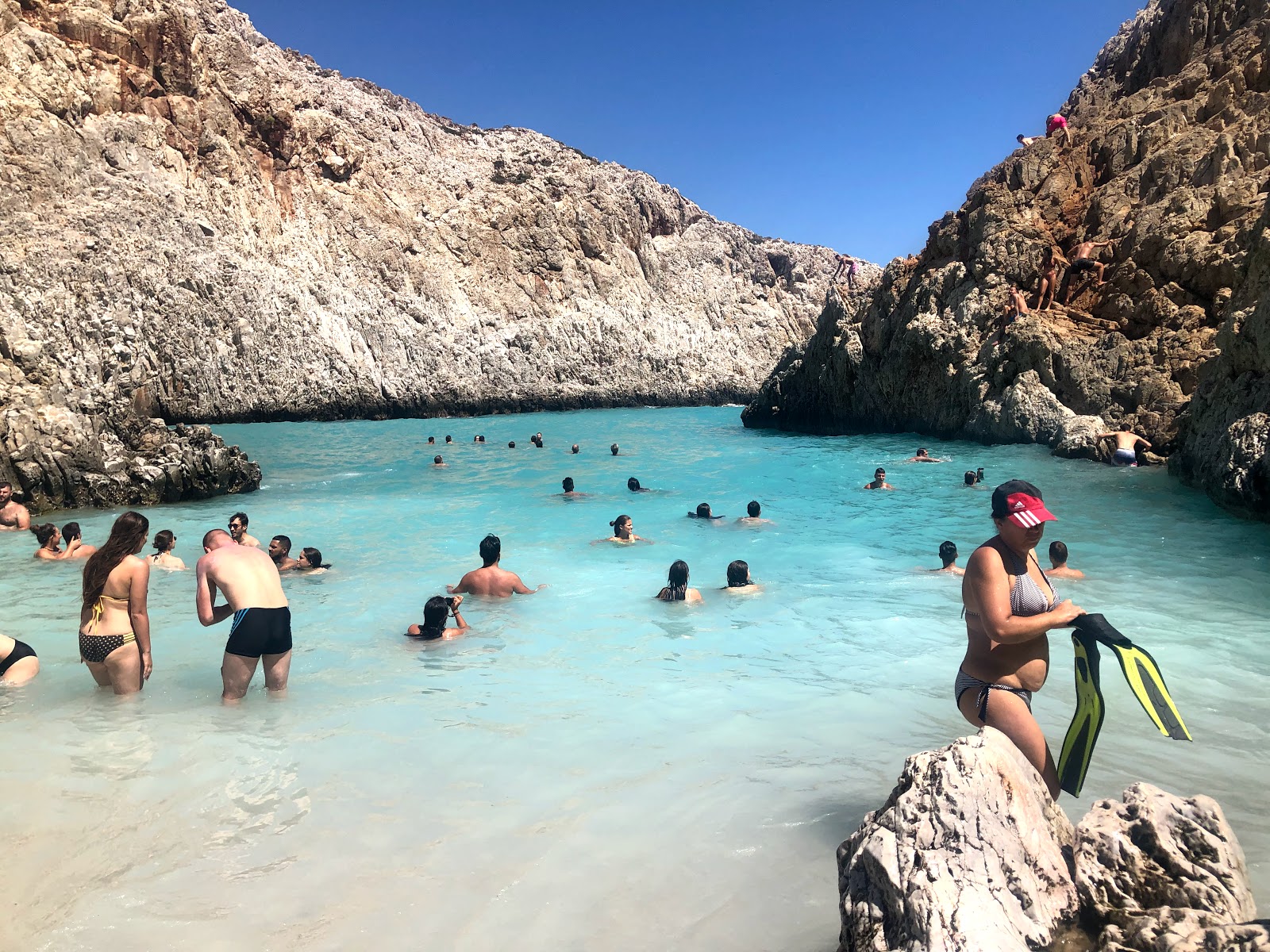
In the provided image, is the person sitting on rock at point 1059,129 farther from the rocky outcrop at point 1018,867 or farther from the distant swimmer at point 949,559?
the rocky outcrop at point 1018,867

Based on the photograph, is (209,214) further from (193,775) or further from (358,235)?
(193,775)

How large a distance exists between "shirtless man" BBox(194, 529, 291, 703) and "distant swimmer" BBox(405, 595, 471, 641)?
5.42ft

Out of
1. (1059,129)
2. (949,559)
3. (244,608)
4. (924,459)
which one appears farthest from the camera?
(1059,129)

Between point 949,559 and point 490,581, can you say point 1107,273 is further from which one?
point 490,581

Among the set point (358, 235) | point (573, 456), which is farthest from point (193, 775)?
point (358, 235)

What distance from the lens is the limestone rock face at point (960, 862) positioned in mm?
2338

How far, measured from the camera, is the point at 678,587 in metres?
8.80

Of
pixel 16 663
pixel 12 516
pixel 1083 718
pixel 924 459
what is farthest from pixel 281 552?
pixel 924 459

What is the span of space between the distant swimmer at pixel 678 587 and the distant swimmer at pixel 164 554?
6281mm

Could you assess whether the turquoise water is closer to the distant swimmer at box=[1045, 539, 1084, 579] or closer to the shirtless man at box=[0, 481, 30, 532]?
the distant swimmer at box=[1045, 539, 1084, 579]

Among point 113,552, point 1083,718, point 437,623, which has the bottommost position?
point 437,623

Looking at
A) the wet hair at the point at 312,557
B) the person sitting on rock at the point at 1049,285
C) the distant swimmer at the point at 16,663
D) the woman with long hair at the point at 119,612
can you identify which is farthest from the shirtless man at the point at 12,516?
the person sitting on rock at the point at 1049,285

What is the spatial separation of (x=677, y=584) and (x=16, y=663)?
590 cm

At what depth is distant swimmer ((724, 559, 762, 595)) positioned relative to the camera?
9.16 m
